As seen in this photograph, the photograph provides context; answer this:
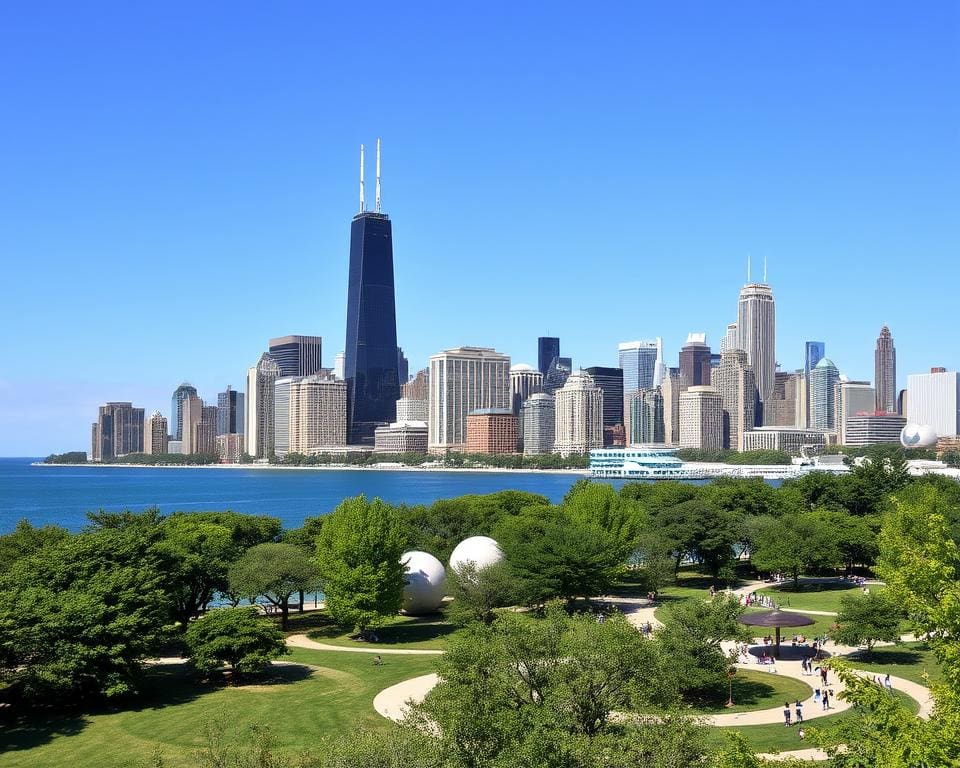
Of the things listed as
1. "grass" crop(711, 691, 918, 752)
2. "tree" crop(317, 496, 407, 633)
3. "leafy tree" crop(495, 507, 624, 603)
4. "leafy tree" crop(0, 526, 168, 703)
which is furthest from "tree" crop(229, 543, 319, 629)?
"grass" crop(711, 691, 918, 752)

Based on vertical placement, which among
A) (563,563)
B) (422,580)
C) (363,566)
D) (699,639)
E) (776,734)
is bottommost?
(776,734)

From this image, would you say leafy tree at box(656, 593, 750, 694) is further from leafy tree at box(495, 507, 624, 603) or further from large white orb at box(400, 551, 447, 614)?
large white orb at box(400, 551, 447, 614)

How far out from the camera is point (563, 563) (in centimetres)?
5272

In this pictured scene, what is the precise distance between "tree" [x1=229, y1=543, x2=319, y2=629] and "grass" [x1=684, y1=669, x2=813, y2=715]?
2331 centimetres

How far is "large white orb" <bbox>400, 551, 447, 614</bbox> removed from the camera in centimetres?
5559

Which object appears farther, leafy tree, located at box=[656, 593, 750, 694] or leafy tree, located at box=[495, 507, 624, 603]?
leafy tree, located at box=[495, 507, 624, 603]

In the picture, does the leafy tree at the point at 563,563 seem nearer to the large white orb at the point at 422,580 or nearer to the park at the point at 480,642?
the park at the point at 480,642

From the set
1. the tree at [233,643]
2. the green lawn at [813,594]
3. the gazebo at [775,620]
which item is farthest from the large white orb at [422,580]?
the green lawn at [813,594]

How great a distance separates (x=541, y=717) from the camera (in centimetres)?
2170

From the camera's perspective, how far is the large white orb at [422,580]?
55594mm

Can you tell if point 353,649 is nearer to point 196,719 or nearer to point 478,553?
point 478,553

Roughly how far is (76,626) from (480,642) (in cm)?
1834

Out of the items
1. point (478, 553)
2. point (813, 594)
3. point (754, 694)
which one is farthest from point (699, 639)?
point (813, 594)

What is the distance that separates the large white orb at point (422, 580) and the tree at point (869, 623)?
75.9 feet
